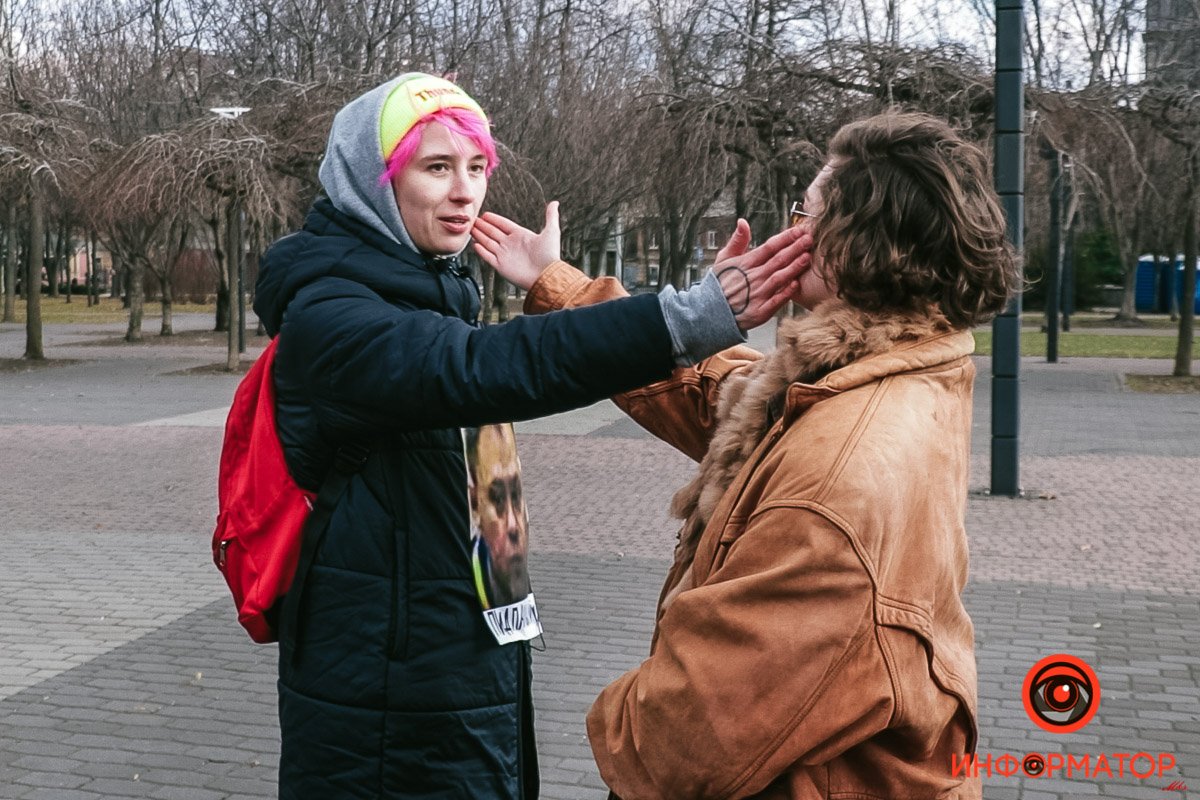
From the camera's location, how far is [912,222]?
1.93m

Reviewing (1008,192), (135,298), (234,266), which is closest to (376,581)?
(1008,192)

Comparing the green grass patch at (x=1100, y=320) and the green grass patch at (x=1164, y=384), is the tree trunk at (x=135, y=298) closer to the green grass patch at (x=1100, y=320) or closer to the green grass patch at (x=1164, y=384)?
the green grass patch at (x=1164, y=384)

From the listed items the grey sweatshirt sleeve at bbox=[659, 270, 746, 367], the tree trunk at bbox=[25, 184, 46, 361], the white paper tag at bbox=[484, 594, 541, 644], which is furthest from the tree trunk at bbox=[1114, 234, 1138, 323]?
the grey sweatshirt sleeve at bbox=[659, 270, 746, 367]

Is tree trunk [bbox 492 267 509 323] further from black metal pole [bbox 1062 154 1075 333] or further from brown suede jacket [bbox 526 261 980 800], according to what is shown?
brown suede jacket [bbox 526 261 980 800]

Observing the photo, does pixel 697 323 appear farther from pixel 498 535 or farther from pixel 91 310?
pixel 91 310

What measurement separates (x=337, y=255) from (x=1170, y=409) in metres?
16.9

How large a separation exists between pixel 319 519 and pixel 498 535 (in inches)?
11.7

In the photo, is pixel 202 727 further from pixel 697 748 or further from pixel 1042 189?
pixel 1042 189

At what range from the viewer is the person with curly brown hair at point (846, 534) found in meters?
1.75

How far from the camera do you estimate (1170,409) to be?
17.4m

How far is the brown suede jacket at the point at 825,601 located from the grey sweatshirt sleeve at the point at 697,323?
0.13 m

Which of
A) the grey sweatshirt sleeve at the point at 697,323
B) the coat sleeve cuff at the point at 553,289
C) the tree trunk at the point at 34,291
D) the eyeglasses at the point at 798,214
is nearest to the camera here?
the grey sweatshirt sleeve at the point at 697,323

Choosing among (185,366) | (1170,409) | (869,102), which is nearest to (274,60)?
(185,366)

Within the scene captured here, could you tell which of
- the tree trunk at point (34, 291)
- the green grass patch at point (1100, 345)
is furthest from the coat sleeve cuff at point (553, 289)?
the green grass patch at point (1100, 345)
